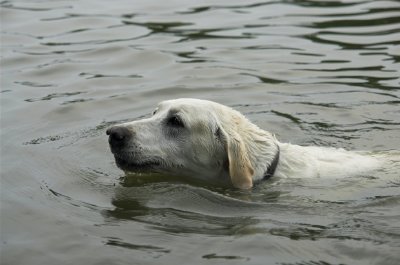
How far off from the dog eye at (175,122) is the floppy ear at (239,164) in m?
0.48

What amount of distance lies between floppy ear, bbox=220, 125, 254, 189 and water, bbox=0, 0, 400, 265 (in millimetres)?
197

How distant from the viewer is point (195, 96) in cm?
1119

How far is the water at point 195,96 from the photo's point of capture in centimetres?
650

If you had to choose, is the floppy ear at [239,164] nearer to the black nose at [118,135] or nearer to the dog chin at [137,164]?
the dog chin at [137,164]

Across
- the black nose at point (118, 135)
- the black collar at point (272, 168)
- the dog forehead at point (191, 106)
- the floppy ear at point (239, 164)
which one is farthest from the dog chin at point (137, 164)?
the black collar at point (272, 168)

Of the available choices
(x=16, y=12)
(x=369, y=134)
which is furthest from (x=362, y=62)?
(x=16, y=12)

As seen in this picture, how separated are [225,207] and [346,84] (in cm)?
468

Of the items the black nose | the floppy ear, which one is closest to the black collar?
the floppy ear

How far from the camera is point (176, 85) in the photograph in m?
11.5

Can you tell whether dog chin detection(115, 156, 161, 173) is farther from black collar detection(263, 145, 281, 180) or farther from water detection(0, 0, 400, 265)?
black collar detection(263, 145, 281, 180)

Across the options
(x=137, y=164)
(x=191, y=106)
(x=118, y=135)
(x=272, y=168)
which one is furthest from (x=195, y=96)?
(x=118, y=135)

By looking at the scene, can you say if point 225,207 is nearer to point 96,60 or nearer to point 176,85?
point 176,85

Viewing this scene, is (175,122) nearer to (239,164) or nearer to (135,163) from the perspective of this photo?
(135,163)

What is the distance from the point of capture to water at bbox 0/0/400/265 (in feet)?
21.3
